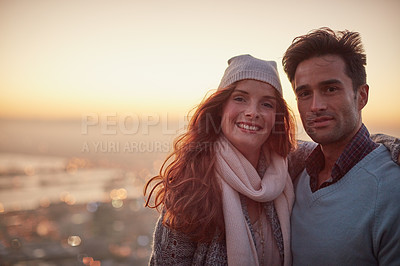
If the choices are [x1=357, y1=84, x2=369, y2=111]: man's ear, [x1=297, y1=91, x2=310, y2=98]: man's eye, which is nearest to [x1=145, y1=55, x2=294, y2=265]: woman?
[x1=297, y1=91, x2=310, y2=98]: man's eye

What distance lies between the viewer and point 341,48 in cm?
250

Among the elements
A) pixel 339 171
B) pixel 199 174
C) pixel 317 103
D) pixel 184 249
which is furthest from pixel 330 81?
pixel 184 249

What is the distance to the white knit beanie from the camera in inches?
103

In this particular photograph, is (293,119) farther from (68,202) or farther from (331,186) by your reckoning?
(68,202)

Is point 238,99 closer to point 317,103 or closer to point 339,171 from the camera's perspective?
point 317,103

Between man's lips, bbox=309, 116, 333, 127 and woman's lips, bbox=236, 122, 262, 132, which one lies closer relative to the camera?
man's lips, bbox=309, 116, 333, 127

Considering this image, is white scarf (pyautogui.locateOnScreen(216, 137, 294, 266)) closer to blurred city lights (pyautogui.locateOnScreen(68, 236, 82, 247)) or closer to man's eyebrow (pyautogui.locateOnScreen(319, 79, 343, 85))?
man's eyebrow (pyautogui.locateOnScreen(319, 79, 343, 85))

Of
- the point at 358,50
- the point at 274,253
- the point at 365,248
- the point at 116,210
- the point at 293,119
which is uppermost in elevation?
the point at 358,50

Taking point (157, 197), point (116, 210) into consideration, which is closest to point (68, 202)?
point (116, 210)

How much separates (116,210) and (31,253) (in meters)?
10.9

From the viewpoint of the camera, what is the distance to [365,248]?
1.95 metres

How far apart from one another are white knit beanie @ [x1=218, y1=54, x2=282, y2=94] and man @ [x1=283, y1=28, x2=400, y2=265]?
0.18 metres

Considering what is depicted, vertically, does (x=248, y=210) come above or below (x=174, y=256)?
above

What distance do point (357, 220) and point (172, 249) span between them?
4.65 ft
